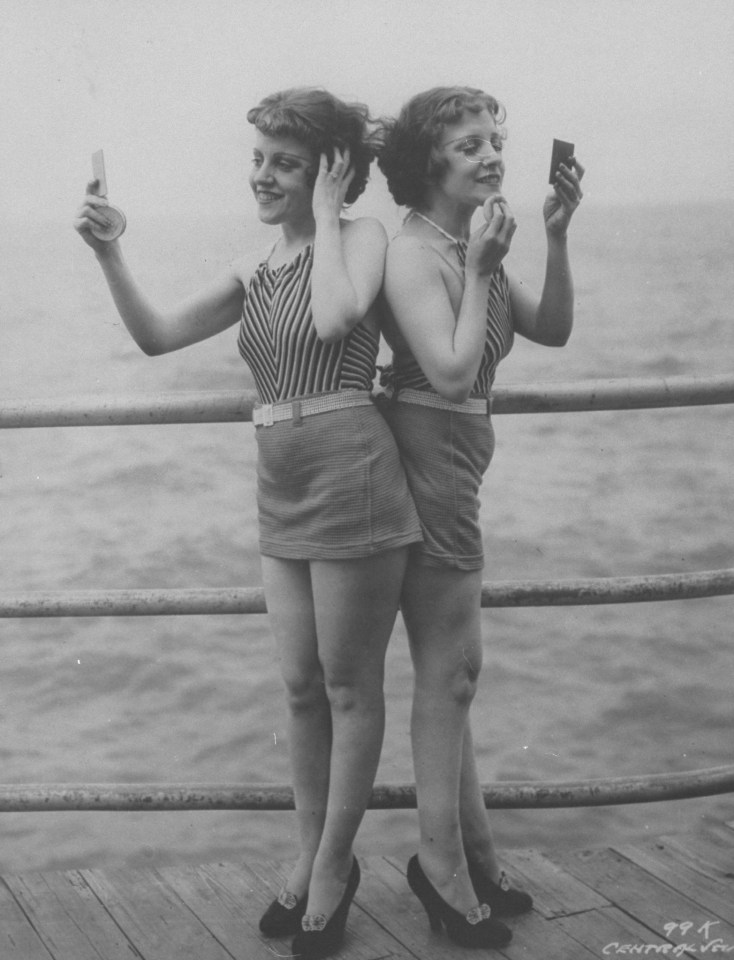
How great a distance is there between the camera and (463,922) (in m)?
2.00

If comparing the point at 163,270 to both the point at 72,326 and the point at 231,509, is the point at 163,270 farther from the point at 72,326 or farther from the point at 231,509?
the point at 231,509

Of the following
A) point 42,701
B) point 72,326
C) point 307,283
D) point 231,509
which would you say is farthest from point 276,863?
point 72,326

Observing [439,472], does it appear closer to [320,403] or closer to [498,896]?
[320,403]

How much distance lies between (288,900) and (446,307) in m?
1.02

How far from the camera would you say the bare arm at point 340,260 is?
1.76 metres

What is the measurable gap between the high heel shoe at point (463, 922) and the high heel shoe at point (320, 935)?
13 cm

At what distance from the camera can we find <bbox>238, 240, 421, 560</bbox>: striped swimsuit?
1.83 metres

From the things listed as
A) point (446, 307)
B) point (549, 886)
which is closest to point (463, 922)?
point (549, 886)

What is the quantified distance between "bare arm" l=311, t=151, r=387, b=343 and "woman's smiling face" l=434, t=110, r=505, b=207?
137mm

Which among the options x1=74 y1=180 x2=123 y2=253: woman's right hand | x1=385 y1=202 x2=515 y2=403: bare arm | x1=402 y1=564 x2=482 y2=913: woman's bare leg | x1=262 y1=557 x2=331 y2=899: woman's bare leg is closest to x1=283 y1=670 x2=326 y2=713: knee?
x1=262 y1=557 x2=331 y2=899: woman's bare leg

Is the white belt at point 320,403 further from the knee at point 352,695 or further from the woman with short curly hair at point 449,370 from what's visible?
the knee at point 352,695

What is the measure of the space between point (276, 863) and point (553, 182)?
1.32 meters

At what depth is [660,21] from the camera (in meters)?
28.6

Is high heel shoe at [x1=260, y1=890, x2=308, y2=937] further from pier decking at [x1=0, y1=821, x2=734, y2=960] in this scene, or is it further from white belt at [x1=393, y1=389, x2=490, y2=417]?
white belt at [x1=393, y1=389, x2=490, y2=417]
